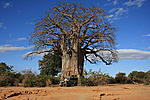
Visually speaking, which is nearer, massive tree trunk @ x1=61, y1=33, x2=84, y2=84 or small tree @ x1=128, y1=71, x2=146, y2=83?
massive tree trunk @ x1=61, y1=33, x2=84, y2=84

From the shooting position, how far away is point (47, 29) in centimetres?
1945

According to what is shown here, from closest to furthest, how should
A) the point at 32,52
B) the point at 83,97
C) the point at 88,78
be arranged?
the point at 83,97 → the point at 88,78 → the point at 32,52

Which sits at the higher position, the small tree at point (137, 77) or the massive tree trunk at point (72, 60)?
the massive tree trunk at point (72, 60)

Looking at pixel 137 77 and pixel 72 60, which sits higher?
pixel 72 60

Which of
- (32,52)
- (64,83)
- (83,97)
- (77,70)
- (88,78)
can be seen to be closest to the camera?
(83,97)

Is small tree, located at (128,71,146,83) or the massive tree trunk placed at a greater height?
the massive tree trunk

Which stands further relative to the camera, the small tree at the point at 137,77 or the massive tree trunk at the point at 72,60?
the small tree at the point at 137,77

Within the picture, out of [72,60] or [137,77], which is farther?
[137,77]

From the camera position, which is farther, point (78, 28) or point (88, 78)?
point (78, 28)

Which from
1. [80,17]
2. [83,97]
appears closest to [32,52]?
[80,17]

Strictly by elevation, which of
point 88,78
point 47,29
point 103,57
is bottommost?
point 88,78

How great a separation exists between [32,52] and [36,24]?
323 cm

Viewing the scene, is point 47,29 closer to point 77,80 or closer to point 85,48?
point 85,48

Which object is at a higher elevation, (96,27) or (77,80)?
(96,27)
